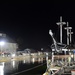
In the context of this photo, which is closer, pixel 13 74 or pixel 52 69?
pixel 52 69

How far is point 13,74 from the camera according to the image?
102 feet

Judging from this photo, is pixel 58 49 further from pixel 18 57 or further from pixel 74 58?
pixel 74 58

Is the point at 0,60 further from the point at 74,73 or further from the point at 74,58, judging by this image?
the point at 74,73

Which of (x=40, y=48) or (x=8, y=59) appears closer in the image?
(x=8, y=59)

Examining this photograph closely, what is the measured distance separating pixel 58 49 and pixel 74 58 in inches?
1049

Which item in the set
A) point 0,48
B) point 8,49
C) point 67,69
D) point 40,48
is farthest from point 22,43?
point 67,69

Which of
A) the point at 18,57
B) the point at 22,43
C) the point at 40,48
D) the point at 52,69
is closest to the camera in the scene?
the point at 52,69

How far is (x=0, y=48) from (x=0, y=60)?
3493cm

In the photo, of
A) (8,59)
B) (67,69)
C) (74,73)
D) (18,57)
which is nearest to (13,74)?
(67,69)

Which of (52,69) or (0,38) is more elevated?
(0,38)

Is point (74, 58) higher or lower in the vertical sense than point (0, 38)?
lower

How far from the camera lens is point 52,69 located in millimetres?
27391

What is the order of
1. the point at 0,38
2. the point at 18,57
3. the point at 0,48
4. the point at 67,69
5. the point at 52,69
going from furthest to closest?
the point at 0,38 < the point at 0,48 < the point at 18,57 < the point at 52,69 < the point at 67,69

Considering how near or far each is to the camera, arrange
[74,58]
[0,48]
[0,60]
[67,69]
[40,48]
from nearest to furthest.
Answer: [67,69], [74,58], [0,60], [0,48], [40,48]
